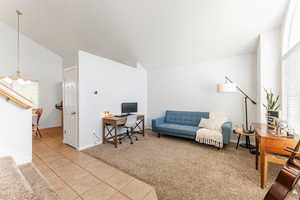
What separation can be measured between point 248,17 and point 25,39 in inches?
289

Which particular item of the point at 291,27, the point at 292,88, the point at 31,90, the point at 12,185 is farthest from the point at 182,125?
the point at 31,90

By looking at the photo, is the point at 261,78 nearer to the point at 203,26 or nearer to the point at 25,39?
the point at 203,26

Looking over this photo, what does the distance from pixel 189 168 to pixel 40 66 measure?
663cm

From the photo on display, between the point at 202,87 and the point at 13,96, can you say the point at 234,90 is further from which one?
the point at 13,96

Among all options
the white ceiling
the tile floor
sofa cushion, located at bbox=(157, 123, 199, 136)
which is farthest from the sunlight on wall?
sofa cushion, located at bbox=(157, 123, 199, 136)

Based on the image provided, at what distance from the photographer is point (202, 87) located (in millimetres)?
3904

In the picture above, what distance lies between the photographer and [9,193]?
2.86 feet

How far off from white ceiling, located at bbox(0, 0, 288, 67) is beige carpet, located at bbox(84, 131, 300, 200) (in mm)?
2768

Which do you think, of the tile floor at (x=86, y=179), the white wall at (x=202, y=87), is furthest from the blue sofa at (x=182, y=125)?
the tile floor at (x=86, y=179)

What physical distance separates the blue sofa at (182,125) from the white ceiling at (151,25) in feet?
5.98

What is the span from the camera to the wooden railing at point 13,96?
51.1 inches

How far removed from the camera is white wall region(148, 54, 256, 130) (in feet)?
10.8

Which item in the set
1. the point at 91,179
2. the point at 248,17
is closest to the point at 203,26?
the point at 248,17

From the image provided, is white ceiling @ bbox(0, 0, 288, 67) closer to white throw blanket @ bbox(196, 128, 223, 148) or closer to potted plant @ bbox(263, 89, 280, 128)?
potted plant @ bbox(263, 89, 280, 128)
